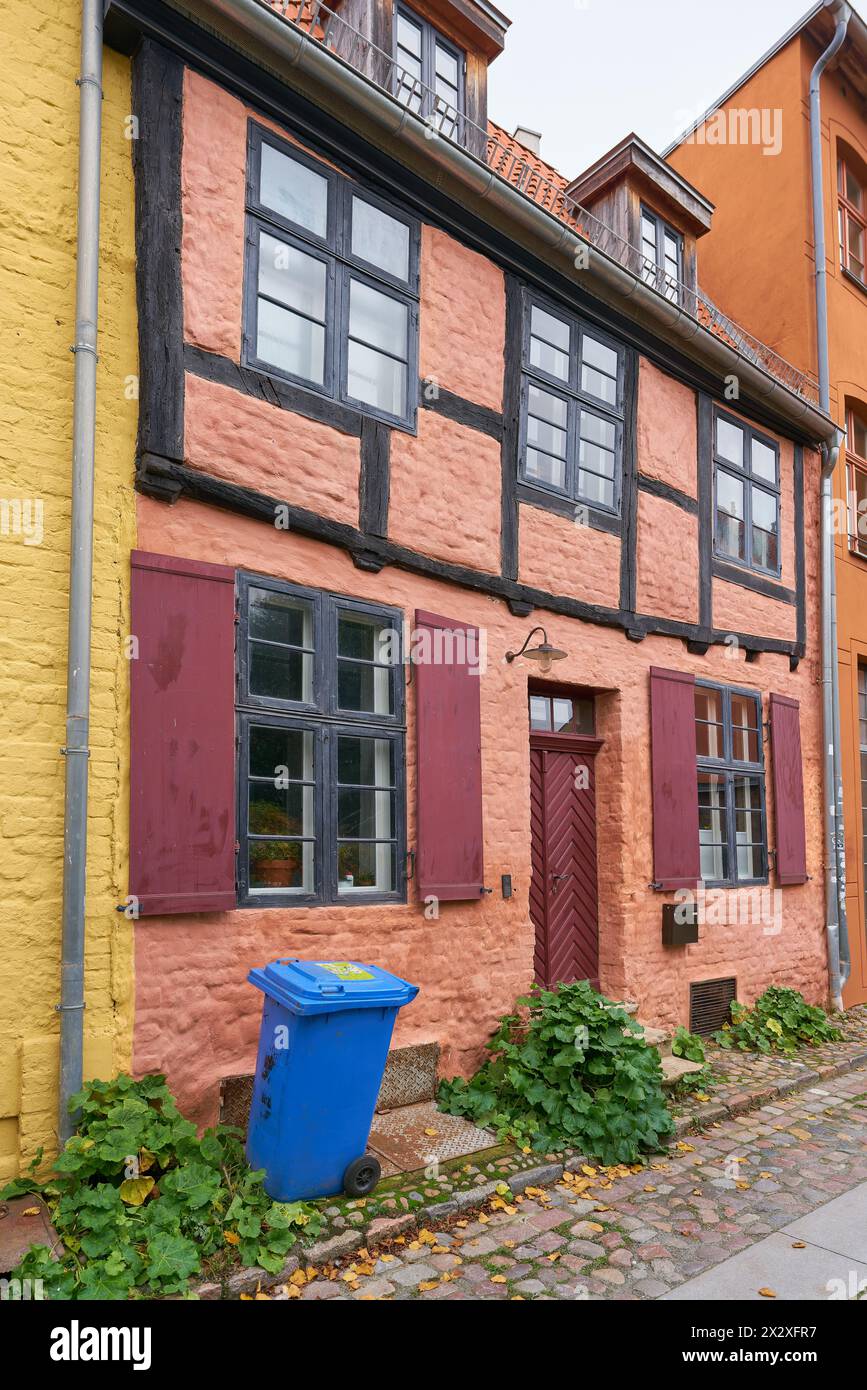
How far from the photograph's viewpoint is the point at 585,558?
7203 millimetres

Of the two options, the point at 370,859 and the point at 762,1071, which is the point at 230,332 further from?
the point at 762,1071

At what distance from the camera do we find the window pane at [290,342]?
529cm

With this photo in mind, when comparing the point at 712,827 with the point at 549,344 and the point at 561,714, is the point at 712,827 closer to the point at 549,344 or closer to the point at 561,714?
the point at 561,714

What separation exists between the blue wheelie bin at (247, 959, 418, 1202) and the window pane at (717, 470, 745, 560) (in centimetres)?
608

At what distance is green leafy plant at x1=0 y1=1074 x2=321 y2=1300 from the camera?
3.36 metres

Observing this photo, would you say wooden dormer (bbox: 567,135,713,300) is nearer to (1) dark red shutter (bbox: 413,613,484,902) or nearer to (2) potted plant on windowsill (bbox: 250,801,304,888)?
(1) dark red shutter (bbox: 413,613,484,902)

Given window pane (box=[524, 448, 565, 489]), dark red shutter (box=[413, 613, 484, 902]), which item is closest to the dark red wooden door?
dark red shutter (box=[413, 613, 484, 902])

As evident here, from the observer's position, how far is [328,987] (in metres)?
3.96

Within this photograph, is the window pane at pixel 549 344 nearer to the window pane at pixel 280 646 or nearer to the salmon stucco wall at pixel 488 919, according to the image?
the salmon stucco wall at pixel 488 919

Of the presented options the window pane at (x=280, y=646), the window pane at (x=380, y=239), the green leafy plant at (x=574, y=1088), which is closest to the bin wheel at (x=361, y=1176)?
the green leafy plant at (x=574, y=1088)

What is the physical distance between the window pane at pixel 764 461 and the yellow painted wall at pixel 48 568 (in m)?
6.53

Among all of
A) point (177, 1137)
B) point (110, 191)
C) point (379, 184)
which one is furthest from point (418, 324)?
point (177, 1137)

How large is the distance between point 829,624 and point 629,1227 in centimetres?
708

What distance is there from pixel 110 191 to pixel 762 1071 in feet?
23.3
